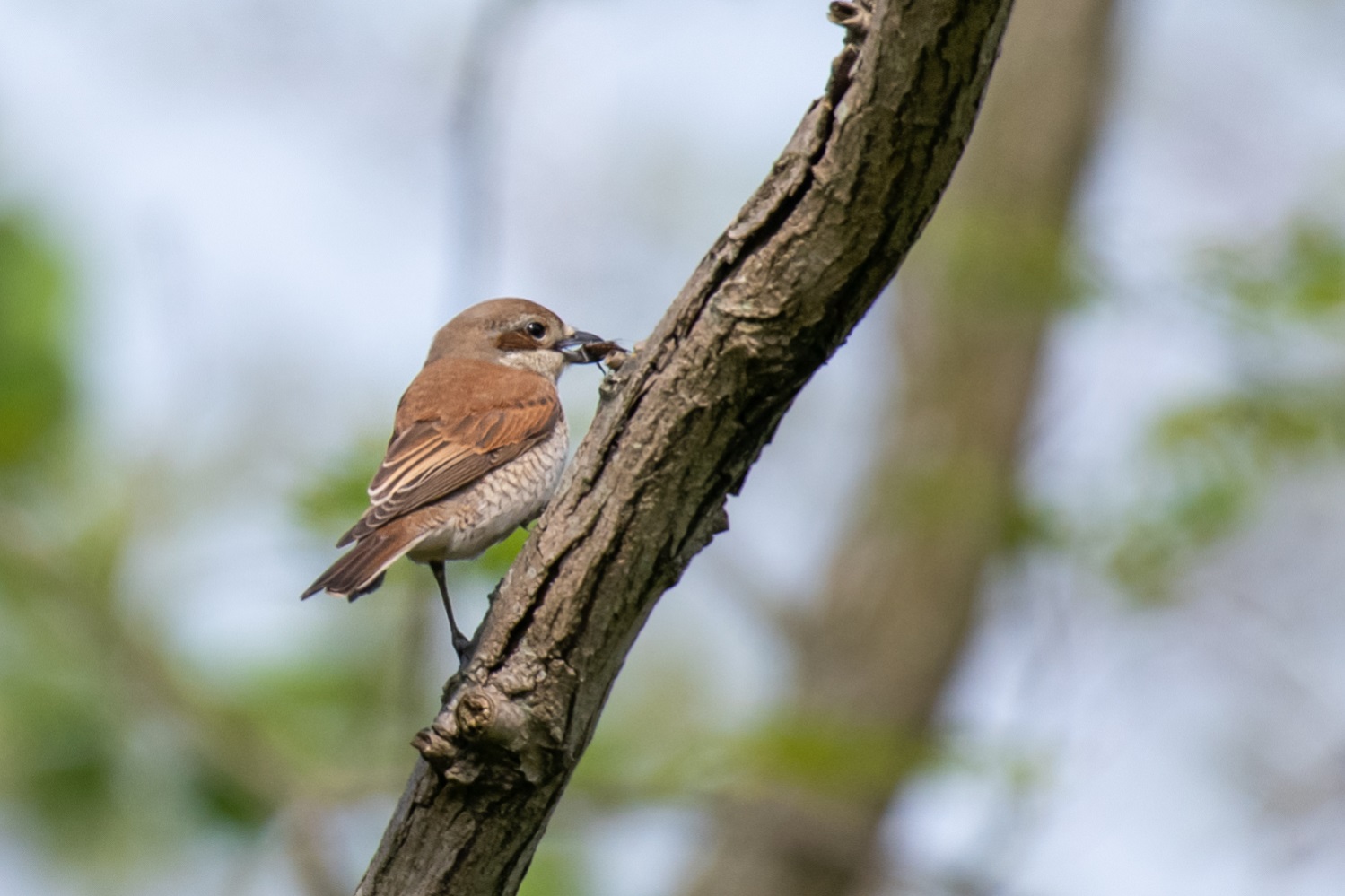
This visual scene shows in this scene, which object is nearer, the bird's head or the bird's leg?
the bird's leg

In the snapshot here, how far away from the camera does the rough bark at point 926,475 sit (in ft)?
32.8

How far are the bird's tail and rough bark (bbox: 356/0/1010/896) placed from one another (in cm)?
84

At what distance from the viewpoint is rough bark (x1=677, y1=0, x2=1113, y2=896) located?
32.8 feet

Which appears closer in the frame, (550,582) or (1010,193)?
(550,582)

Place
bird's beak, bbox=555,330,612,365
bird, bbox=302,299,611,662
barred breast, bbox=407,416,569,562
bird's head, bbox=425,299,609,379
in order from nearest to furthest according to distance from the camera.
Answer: bird, bbox=302,299,611,662, barred breast, bbox=407,416,569,562, bird's beak, bbox=555,330,612,365, bird's head, bbox=425,299,609,379

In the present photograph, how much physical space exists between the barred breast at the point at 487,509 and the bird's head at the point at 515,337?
103cm

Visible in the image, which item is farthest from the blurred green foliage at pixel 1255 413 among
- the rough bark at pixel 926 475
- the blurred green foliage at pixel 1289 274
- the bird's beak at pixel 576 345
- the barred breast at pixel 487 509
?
the barred breast at pixel 487 509

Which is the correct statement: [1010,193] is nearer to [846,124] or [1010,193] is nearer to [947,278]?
[947,278]

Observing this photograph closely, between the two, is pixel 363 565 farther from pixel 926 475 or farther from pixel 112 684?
pixel 926 475

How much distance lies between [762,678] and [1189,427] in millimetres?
6504

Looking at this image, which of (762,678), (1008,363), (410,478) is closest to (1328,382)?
(1008,363)

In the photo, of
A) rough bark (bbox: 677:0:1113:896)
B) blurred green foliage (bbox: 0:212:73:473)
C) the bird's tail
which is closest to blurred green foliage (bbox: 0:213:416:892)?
blurred green foliage (bbox: 0:212:73:473)

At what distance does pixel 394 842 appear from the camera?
329 cm

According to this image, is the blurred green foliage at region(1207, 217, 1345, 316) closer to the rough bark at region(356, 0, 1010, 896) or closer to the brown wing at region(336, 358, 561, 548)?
the brown wing at region(336, 358, 561, 548)
